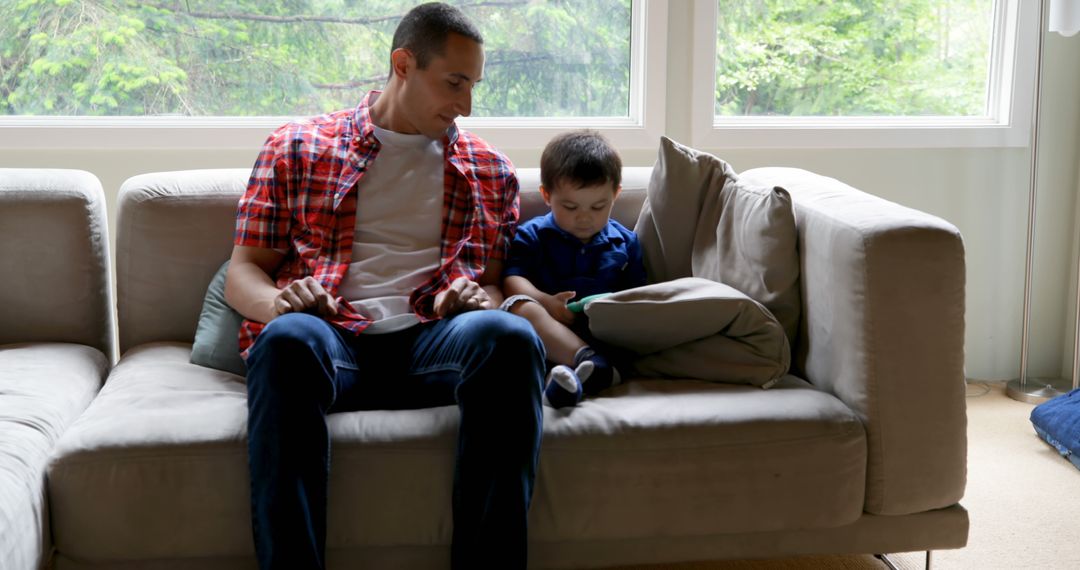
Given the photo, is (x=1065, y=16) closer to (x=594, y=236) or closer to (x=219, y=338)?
(x=594, y=236)

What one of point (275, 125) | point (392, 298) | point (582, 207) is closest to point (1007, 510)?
point (582, 207)

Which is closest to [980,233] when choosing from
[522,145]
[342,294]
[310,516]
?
[522,145]

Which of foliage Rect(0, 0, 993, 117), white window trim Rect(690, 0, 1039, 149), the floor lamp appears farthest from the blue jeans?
the floor lamp

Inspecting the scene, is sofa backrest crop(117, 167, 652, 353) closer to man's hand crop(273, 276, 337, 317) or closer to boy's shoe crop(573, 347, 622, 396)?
man's hand crop(273, 276, 337, 317)

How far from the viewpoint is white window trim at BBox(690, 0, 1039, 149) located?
3.07m

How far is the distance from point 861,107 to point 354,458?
2.18 meters

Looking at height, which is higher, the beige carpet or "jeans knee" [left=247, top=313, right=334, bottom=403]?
"jeans knee" [left=247, top=313, right=334, bottom=403]

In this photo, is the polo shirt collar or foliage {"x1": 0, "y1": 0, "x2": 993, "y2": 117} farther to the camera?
foliage {"x1": 0, "y1": 0, "x2": 993, "y2": 117}

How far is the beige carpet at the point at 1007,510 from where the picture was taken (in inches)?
82.9

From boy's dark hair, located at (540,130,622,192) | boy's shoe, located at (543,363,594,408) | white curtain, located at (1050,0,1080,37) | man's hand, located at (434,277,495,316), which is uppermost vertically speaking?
white curtain, located at (1050,0,1080,37)

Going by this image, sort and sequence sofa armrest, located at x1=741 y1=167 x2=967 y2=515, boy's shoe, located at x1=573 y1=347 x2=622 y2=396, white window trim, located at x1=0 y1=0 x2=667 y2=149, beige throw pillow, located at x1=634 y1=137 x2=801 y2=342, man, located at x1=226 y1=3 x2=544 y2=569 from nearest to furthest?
man, located at x1=226 y1=3 x2=544 y2=569
sofa armrest, located at x1=741 y1=167 x2=967 y2=515
boy's shoe, located at x1=573 y1=347 x2=622 y2=396
beige throw pillow, located at x1=634 y1=137 x2=801 y2=342
white window trim, located at x1=0 y1=0 x2=667 y2=149

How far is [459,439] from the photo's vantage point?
5.48ft

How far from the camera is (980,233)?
3262mm

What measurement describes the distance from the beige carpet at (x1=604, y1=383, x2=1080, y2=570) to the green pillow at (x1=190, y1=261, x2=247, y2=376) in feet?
2.78
